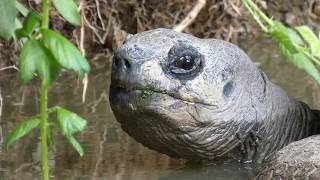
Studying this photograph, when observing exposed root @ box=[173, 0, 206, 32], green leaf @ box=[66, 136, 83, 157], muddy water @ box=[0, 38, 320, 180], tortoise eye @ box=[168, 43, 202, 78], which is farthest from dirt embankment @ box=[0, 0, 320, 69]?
green leaf @ box=[66, 136, 83, 157]

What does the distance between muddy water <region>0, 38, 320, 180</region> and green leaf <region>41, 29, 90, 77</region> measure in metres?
1.39

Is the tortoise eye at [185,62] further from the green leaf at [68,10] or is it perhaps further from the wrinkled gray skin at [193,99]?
the green leaf at [68,10]

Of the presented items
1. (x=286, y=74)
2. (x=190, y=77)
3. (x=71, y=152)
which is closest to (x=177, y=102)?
(x=190, y=77)

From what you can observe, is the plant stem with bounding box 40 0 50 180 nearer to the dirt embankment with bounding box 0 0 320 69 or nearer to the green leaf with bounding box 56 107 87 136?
the green leaf with bounding box 56 107 87 136

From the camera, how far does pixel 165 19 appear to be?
22.6 ft

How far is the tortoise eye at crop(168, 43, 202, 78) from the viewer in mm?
2848

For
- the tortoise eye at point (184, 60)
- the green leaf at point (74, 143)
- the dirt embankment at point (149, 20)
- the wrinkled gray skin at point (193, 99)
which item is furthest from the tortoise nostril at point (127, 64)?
the dirt embankment at point (149, 20)

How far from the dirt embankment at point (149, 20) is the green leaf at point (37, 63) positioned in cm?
390

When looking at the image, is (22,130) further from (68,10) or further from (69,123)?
(68,10)

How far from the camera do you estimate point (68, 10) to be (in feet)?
5.99

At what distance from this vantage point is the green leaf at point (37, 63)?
70.0 inches

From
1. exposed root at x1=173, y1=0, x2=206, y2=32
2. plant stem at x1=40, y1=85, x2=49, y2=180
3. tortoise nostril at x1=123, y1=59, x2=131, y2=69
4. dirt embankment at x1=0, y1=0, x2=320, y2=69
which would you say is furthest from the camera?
dirt embankment at x1=0, y1=0, x2=320, y2=69

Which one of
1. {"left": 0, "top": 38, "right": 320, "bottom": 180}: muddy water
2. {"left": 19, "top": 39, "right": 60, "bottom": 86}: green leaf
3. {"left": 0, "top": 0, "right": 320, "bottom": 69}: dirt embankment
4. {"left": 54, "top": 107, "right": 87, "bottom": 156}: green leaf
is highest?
{"left": 19, "top": 39, "right": 60, "bottom": 86}: green leaf

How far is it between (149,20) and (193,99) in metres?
4.00
